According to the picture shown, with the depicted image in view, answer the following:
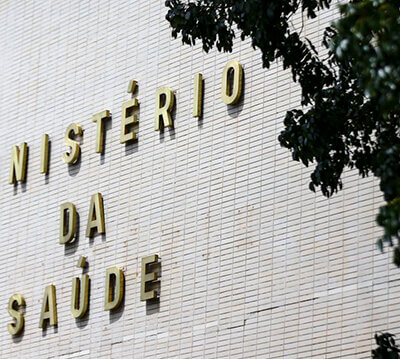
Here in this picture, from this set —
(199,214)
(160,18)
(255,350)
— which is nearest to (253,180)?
(199,214)

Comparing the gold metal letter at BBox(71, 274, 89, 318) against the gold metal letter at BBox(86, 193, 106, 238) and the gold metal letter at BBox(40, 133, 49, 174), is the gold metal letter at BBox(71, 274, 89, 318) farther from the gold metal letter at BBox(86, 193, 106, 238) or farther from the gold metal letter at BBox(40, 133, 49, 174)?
the gold metal letter at BBox(40, 133, 49, 174)

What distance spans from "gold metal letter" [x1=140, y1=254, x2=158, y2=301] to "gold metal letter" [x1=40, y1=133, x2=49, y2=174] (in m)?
2.51

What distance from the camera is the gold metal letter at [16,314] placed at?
51.1 ft

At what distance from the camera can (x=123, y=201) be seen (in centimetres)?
1474

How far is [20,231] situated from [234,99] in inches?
154

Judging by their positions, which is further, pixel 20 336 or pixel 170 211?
pixel 20 336

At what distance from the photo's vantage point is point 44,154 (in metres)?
16.1

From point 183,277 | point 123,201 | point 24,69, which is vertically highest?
point 24,69

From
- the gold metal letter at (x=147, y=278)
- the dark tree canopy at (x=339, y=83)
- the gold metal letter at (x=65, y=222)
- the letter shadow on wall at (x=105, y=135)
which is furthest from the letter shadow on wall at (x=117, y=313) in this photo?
the dark tree canopy at (x=339, y=83)

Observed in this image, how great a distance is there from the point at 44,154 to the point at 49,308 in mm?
2036

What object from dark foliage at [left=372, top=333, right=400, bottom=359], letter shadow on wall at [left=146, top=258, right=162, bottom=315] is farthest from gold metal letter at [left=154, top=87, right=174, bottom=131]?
dark foliage at [left=372, top=333, right=400, bottom=359]

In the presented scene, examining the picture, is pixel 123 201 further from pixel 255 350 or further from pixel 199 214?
pixel 255 350

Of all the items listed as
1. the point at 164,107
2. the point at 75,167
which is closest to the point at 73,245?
the point at 75,167

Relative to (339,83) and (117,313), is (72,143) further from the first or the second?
(339,83)
